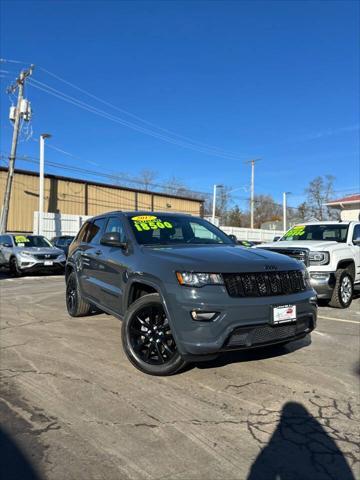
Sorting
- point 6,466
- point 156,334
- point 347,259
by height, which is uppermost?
point 347,259

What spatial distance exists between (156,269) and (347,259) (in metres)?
5.77

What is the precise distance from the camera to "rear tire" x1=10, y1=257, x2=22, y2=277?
15.2 meters

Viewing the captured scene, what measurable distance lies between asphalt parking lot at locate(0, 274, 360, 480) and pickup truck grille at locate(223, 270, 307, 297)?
0.92m

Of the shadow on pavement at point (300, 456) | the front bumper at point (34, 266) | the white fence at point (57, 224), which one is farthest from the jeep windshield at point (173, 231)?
the white fence at point (57, 224)

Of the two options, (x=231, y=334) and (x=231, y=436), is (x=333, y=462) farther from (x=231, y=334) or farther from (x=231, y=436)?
(x=231, y=334)

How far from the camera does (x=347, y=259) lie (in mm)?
8727

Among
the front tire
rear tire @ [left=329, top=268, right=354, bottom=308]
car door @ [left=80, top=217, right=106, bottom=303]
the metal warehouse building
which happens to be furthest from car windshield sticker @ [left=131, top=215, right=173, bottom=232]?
the metal warehouse building

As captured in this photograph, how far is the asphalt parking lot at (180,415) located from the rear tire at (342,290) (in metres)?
2.90

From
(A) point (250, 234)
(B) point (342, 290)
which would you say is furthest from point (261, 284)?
(A) point (250, 234)

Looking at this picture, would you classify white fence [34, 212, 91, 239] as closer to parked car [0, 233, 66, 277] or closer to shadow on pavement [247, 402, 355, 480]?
parked car [0, 233, 66, 277]

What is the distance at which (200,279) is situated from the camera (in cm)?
391

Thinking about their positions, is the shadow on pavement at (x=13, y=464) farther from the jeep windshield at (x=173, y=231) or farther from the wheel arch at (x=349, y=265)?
the wheel arch at (x=349, y=265)

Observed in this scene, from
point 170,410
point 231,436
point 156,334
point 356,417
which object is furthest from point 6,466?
point 356,417

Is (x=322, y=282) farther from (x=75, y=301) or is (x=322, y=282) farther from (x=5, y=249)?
(x=5, y=249)
